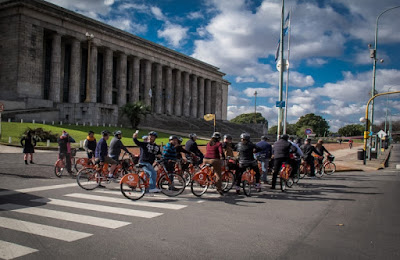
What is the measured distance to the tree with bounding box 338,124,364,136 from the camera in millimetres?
145875

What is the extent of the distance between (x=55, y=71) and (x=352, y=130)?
449 feet

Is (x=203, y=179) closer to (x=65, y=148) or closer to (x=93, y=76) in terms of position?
(x=65, y=148)

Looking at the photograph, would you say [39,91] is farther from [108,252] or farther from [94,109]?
[108,252]

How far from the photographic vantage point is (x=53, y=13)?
45.3 m

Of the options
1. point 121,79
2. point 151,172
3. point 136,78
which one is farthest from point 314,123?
point 151,172

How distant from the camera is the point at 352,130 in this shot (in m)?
146

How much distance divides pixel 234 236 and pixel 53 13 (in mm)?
49284

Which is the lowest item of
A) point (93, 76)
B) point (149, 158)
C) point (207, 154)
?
point (149, 158)

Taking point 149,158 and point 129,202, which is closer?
point 129,202

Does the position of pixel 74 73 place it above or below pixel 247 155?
above

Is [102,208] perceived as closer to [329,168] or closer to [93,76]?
[329,168]

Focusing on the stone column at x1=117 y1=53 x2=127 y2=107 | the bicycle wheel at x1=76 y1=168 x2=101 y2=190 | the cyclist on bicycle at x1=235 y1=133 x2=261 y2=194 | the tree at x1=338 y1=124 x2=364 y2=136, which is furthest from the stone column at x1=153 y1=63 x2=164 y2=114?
the tree at x1=338 y1=124 x2=364 y2=136

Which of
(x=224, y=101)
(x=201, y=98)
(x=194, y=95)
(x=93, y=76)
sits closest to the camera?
(x=93, y=76)

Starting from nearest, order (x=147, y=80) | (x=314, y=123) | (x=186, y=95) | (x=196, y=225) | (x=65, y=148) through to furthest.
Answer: (x=196, y=225) < (x=65, y=148) < (x=147, y=80) < (x=186, y=95) < (x=314, y=123)
